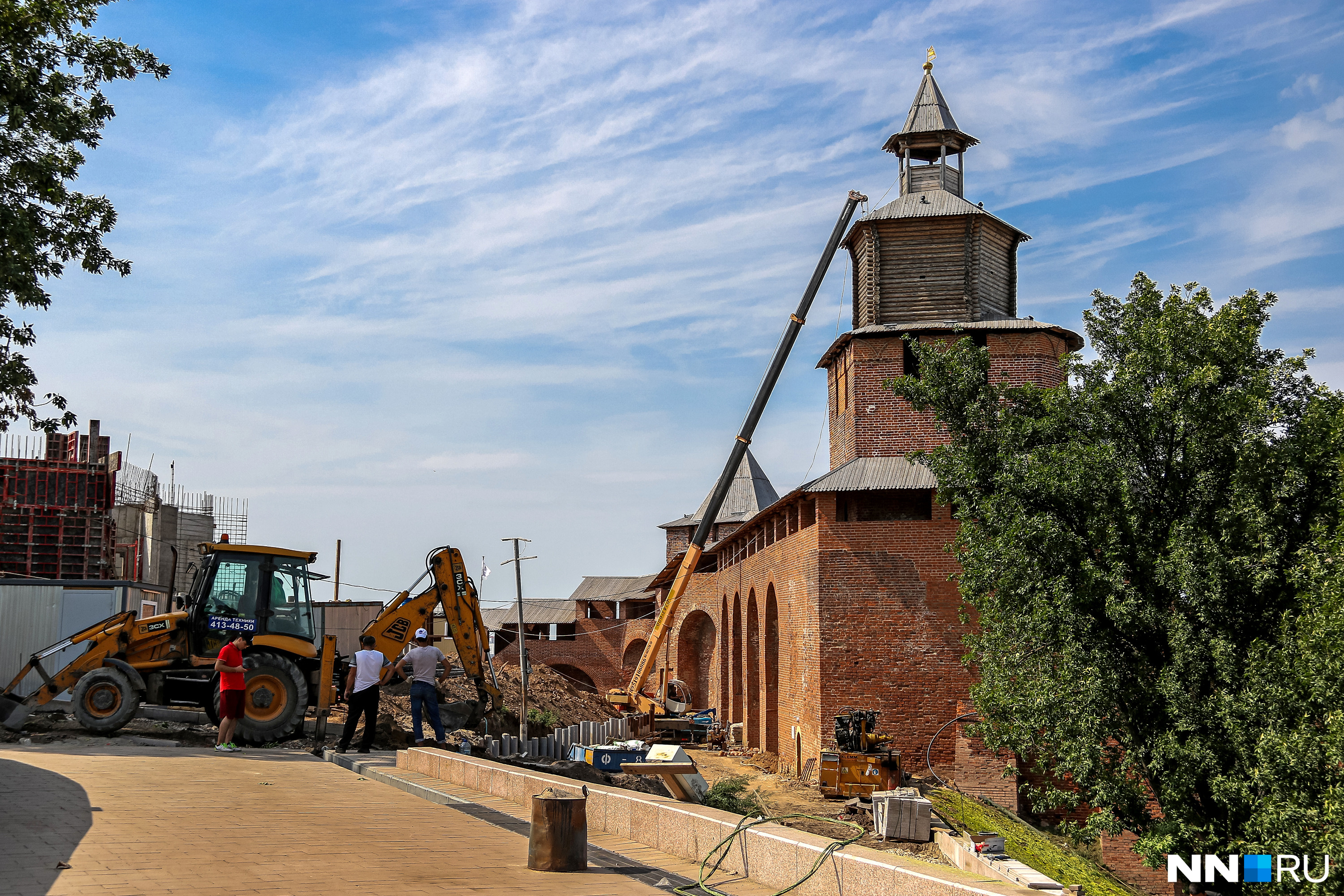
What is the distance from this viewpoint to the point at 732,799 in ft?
53.5

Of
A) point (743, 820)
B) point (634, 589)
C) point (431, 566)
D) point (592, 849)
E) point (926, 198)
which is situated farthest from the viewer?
point (634, 589)

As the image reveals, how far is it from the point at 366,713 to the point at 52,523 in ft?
56.6

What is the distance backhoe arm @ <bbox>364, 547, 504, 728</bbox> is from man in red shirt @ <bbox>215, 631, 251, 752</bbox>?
3166 millimetres

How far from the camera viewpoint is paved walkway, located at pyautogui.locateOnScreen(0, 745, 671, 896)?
5816 mm

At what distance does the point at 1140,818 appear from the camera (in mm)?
17922

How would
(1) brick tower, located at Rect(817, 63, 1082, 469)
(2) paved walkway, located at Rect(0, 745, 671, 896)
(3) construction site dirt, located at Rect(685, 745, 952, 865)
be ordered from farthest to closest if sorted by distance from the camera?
(1) brick tower, located at Rect(817, 63, 1082, 469) < (3) construction site dirt, located at Rect(685, 745, 952, 865) < (2) paved walkway, located at Rect(0, 745, 671, 896)

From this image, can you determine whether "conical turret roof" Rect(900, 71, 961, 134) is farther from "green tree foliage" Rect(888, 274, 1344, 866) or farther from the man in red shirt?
the man in red shirt

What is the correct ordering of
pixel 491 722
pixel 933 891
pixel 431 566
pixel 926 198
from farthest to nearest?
A: 1. pixel 926 198
2. pixel 491 722
3. pixel 431 566
4. pixel 933 891

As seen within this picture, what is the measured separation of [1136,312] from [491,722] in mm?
12753

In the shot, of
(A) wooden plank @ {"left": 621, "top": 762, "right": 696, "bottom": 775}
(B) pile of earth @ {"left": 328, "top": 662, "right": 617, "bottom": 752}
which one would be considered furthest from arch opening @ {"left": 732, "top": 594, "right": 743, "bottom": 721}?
(A) wooden plank @ {"left": 621, "top": 762, "right": 696, "bottom": 775}

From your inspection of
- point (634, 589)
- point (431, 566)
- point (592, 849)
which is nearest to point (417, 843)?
point (592, 849)

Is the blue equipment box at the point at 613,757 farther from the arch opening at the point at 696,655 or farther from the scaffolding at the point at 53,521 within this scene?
the arch opening at the point at 696,655

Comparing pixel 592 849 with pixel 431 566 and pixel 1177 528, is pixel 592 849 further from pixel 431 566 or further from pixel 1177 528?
pixel 1177 528

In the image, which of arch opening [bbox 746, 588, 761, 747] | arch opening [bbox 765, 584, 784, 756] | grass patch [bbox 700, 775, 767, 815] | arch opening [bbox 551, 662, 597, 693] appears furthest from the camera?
arch opening [bbox 551, 662, 597, 693]
